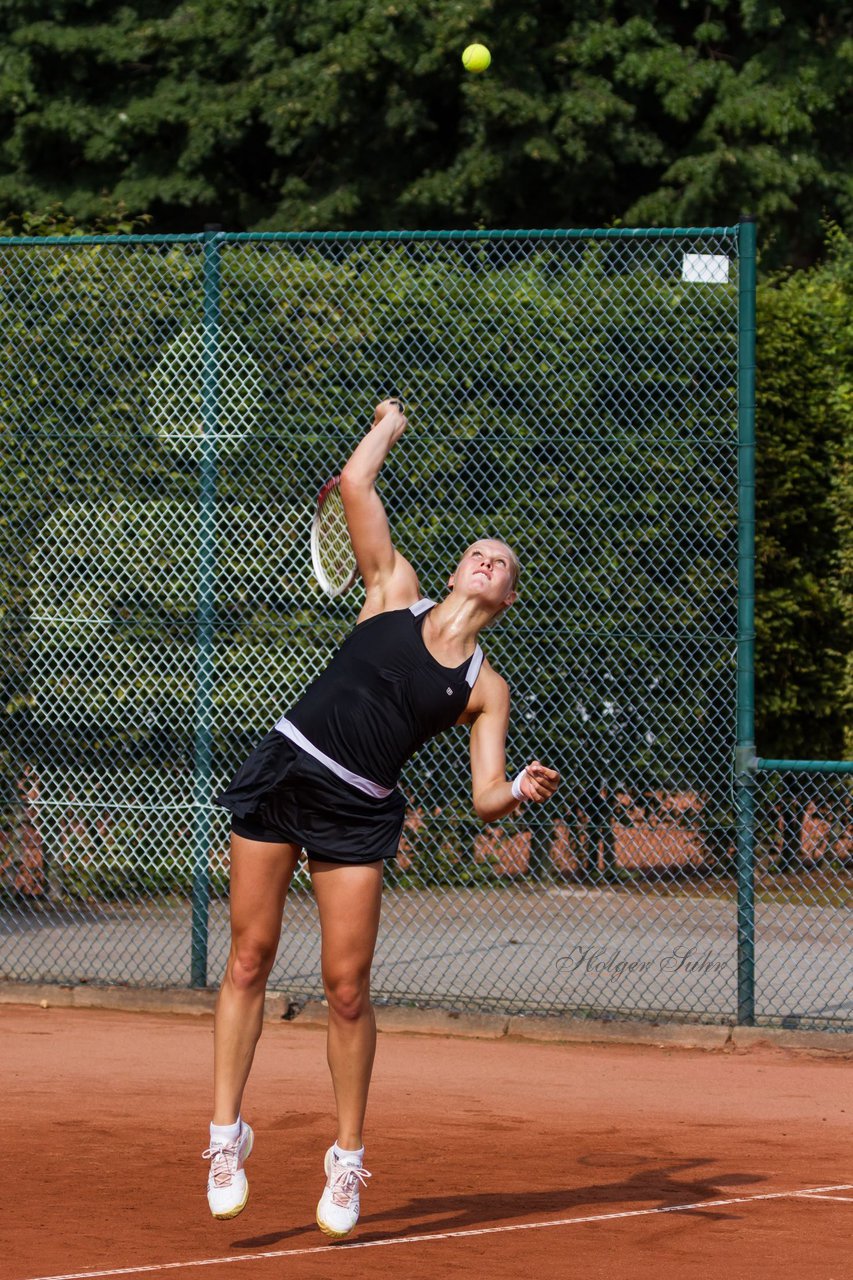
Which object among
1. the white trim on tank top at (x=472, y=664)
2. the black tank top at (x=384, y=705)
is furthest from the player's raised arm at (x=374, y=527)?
the black tank top at (x=384, y=705)

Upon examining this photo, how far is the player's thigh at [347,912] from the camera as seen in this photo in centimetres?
500

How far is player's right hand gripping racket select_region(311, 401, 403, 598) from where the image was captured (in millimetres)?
5852

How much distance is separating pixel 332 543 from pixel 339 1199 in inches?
81.5

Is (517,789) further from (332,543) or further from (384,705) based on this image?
(332,543)

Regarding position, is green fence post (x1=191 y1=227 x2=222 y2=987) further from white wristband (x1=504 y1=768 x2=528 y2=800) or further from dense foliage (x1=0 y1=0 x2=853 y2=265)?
dense foliage (x1=0 y1=0 x2=853 y2=265)

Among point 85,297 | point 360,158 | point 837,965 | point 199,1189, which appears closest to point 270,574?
point 85,297

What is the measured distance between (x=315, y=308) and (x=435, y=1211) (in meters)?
4.66

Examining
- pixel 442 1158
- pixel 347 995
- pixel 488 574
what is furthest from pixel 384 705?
pixel 442 1158

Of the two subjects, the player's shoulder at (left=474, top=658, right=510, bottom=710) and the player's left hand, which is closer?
the player's left hand

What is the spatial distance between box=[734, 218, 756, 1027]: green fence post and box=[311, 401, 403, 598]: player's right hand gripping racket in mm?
2229

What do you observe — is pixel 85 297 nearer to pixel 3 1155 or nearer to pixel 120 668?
pixel 120 668

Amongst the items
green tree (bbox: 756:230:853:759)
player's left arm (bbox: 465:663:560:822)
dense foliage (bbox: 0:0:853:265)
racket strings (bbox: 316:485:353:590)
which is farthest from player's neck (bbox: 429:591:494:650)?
dense foliage (bbox: 0:0:853:265)

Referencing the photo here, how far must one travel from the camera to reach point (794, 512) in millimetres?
10844

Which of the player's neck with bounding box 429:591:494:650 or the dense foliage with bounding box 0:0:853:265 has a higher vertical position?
the dense foliage with bounding box 0:0:853:265
